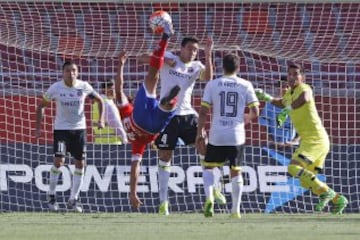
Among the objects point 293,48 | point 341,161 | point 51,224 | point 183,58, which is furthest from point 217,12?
point 51,224

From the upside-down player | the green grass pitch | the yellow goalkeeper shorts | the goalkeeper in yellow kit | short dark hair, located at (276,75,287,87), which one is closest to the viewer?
the green grass pitch

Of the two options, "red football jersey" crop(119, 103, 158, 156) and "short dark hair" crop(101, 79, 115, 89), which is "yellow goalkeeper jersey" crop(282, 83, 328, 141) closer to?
"red football jersey" crop(119, 103, 158, 156)

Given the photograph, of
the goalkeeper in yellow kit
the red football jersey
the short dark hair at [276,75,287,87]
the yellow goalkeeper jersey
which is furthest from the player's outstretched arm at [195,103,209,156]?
the short dark hair at [276,75,287,87]

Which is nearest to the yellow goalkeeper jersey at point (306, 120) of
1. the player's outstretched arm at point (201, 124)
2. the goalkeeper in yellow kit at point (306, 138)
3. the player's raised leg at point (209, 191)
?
the goalkeeper in yellow kit at point (306, 138)

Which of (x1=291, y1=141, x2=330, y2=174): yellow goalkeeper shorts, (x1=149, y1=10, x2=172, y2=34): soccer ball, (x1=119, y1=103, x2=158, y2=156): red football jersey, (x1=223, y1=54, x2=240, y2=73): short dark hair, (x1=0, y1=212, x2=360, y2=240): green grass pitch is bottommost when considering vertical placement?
(x1=0, y1=212, x2=360, y2=240): green grass pitch

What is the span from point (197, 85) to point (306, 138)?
20.4 feet

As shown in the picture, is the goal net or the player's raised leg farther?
the goal net

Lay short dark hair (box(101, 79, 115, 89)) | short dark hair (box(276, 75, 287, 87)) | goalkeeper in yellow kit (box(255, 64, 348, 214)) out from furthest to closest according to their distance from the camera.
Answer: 1. short dark hair (box(101, 79, 115, 89))
2. short dark hair (box(276, 75, 287, 87))
3. goalkeeper in yellow kit (box(255, 64, 348, 214))

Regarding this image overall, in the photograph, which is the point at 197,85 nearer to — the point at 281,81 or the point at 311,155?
the point at 281,81

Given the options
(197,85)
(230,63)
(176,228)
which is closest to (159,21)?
(230,63)

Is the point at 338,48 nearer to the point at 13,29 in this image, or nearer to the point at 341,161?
the point at 341,161

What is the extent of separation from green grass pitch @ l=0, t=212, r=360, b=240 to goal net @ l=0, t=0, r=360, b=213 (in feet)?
11.7

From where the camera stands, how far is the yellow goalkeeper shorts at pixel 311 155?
13698 mm

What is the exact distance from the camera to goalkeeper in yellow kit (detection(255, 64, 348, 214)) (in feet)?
44.3
